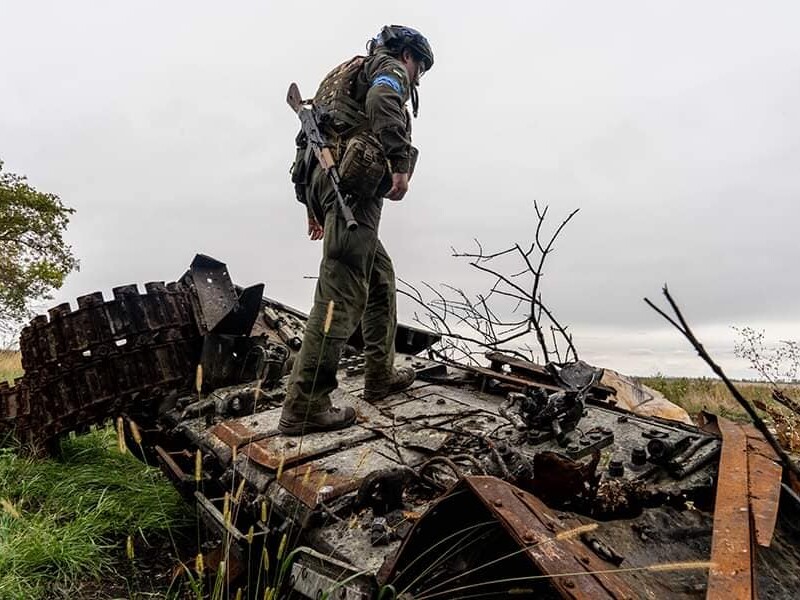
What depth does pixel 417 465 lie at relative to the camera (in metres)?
2.78

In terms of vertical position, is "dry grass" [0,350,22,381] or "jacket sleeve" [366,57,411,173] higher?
"jacket sleeve" [366,57,411,173]

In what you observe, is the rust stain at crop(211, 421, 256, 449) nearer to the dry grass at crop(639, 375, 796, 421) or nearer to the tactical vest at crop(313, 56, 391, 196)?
the tactical vest at crop(313, 56, 391, 196)

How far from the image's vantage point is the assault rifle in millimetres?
3380

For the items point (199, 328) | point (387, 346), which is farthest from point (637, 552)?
point (199, 328)

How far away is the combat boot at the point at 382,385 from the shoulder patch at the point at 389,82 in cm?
174

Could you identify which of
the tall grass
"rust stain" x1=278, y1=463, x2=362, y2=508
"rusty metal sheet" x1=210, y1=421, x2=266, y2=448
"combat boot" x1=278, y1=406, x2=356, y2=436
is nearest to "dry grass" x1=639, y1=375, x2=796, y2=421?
the tall grass

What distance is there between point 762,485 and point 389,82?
2.62m

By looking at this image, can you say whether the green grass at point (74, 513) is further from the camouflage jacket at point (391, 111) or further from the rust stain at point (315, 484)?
the camouflage jacket at point (391, 111)

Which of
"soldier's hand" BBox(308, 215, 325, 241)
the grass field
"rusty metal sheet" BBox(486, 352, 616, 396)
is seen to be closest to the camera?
the grass field

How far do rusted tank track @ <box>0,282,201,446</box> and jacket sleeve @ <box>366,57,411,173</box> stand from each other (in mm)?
2199

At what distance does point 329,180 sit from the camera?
357cm

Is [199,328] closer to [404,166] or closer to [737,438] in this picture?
[404,166]

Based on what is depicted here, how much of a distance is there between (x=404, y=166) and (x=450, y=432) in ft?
4.80

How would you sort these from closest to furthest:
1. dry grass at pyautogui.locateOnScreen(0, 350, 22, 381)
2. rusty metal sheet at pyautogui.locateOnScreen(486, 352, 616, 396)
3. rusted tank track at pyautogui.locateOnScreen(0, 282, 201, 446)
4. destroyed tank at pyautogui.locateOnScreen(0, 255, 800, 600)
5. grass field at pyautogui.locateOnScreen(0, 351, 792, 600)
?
destroyed tank at pyautogui.locateOnScreen(0, 255, 800, 600) < grass field at pyautogui.locateOnScreen(0, 351, 792, 600) < rusty metal sheet at pyautogui.locateOnScreen(486, 352, 616, 396) < rusted tank track at pyautogui.locateOnScreen(0, 282, 201, 446) < dry grass at pyautogui.locateOnScreen(0, 350, 22, 381)
